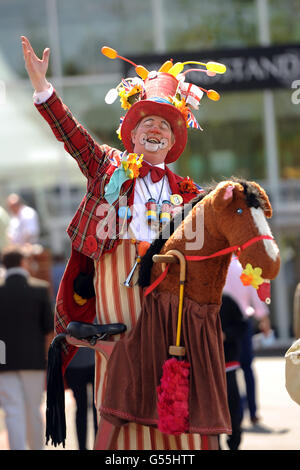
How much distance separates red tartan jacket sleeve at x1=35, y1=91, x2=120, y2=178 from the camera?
3.76 meters

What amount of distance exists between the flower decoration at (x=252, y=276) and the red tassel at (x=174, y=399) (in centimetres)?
45

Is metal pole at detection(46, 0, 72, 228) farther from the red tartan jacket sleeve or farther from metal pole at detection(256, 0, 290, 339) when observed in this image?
the red tartan jacket sleeve

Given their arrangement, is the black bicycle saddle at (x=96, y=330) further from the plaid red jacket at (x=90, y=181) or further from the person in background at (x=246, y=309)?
the person in background at (x=246, y=309)

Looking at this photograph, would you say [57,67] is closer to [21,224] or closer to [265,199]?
[21,224]

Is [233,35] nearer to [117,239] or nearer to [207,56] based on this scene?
[207,56]

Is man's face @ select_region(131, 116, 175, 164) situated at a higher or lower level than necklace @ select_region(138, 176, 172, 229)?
higher

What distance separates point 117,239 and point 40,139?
10197mm

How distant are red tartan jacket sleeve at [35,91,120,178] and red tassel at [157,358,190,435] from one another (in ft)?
3.55

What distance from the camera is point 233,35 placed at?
548 inches

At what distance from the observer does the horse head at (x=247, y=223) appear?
326cm

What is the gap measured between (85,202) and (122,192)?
19 cm

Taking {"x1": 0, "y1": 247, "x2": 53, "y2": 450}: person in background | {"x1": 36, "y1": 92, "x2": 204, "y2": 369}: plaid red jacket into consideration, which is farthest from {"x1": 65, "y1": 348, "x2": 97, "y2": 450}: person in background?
{"x1": 36, "y1": 92, "x2": 204, "y2": 369}: plaid red jacket

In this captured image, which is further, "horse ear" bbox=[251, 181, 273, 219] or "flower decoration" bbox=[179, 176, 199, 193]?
"flower decoration" bbox=[179, 176, 199, 193]
